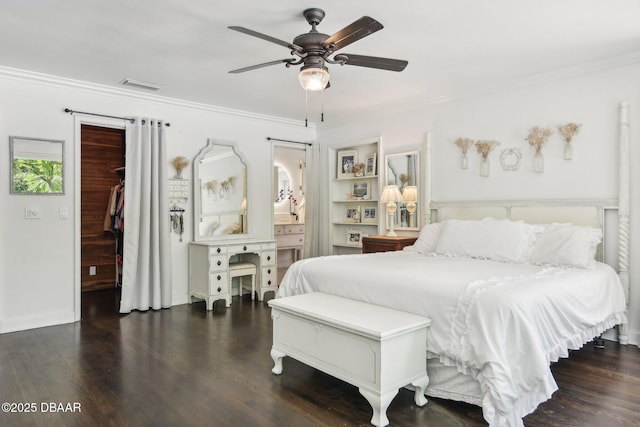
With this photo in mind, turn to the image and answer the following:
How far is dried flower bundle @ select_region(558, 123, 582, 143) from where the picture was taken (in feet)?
12.6

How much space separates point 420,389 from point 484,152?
2.83m

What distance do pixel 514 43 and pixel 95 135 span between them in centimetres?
551

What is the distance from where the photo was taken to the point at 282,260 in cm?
819

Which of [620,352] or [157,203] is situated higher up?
[157,203]

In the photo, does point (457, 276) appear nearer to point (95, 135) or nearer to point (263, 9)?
point (263, 9)

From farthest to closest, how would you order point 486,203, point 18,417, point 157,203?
1. point 157,203
2. point 486,203
3. point 18,417

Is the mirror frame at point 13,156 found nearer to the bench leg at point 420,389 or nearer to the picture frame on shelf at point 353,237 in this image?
the picture frame on shelf at point 353,237

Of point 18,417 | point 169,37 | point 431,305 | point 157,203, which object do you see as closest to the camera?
point 18,417

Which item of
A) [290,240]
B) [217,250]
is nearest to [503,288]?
[217,250]

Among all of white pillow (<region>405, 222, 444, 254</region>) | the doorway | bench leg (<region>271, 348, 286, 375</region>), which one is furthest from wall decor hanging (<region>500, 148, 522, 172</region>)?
the doorway

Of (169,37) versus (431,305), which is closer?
(431,305)

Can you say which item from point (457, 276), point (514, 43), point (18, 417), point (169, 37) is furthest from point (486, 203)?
point (18, 417)

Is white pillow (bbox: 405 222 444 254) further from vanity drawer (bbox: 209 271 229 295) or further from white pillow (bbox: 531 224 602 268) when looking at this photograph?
vanity drawer (bbox: 209 271 229 295)

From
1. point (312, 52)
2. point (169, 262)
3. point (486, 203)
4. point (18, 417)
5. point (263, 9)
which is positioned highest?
point (263, 9)
